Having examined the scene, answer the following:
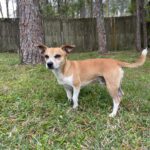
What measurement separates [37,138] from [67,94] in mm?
1317

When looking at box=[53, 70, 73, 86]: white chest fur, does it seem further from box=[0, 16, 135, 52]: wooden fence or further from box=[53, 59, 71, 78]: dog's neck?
box=[0, 16, 135, 52]: wooden fence

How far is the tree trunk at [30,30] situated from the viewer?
8000 millimetres

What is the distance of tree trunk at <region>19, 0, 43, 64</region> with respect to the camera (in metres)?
8.00

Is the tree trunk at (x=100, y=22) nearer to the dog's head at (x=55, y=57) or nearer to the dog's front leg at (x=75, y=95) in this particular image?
the dog's head at (x=55, y=57)

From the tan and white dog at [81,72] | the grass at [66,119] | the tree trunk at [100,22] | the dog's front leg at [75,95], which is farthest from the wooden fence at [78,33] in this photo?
the dog's front leg at [75,95]

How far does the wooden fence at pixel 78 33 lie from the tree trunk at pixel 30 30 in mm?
6862

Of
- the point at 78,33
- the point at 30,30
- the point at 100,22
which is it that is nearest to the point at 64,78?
the point at 30,30

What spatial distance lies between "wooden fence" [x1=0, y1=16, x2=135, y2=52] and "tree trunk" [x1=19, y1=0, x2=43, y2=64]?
22.5 feet

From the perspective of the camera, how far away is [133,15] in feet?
52.5

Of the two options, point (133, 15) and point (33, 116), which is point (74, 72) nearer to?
point (33, 116)

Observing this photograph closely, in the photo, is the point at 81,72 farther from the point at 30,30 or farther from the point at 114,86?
the point at 30,30

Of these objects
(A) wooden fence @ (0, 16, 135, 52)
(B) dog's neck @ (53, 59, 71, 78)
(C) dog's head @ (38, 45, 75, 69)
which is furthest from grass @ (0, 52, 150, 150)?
(A) wooden fence @ (0, 16, 135, 52)

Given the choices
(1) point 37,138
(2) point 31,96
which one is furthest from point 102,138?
(2) point 31,96

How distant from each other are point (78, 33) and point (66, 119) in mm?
11475
